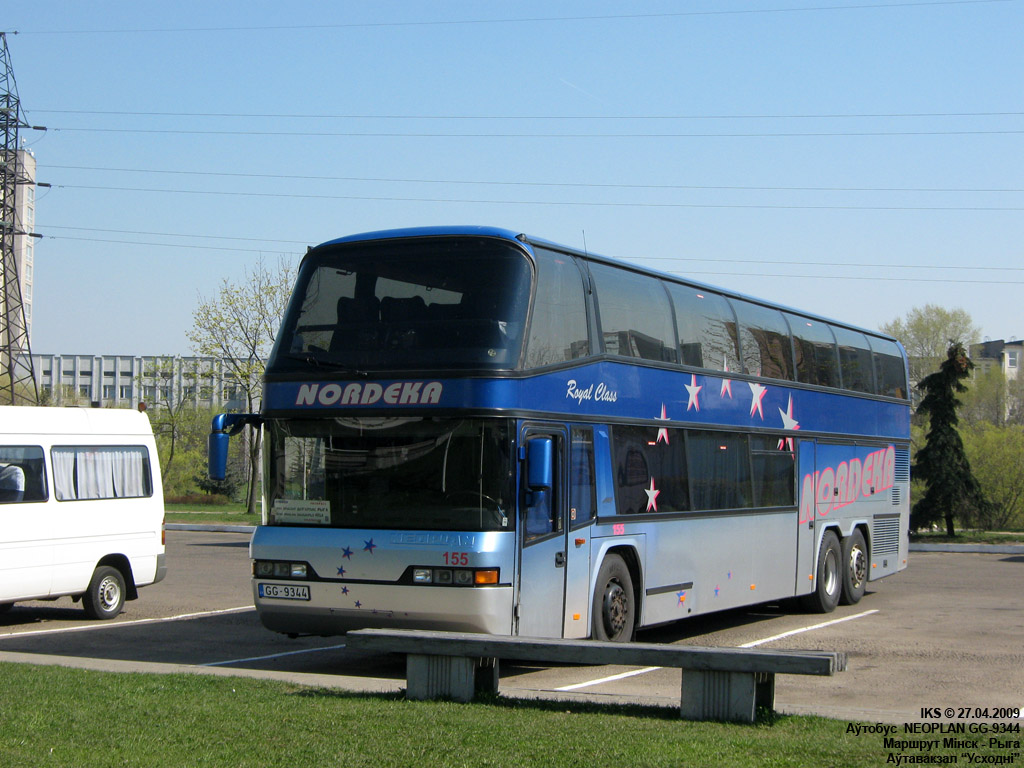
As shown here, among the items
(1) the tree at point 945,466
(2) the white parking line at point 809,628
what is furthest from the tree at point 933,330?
(2) the white parking line at point 809,628

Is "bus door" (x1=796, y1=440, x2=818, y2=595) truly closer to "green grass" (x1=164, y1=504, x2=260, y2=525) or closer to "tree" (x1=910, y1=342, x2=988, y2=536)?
"tree" (x1=910, y1=342, x2=988, y2=536)

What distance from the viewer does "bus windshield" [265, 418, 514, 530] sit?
1022cm

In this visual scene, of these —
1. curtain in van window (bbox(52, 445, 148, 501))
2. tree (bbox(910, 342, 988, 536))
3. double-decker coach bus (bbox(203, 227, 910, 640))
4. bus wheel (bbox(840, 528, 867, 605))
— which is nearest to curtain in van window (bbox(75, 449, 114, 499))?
curtain in van window (bbox(52, 445, 148, 501))

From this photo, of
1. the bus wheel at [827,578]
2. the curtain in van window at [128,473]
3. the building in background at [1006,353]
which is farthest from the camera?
the building in background at [1006,353]

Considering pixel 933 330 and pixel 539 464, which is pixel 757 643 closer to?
pixel 539 464

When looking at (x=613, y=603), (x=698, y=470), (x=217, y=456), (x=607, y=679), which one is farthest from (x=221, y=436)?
(x=698, y=470)

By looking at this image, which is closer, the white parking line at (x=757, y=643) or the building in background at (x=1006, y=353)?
the white parking line at (x=757, y=643)

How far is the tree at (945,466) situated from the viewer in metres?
38.8

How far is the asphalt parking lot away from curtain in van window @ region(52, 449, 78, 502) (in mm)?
1701

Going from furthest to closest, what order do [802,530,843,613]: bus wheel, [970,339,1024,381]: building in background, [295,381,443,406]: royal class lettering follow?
[970,339,1024,381]: building in background
[802,530,843,613]: bus wheel
[295,381,443,406]: royal class lettering

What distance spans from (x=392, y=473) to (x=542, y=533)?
1.47 metres

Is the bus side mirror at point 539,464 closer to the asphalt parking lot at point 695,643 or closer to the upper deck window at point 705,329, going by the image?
the asphalt parking lot at point 695,643

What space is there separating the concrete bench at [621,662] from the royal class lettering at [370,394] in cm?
221

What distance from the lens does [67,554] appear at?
1502 centimetres
